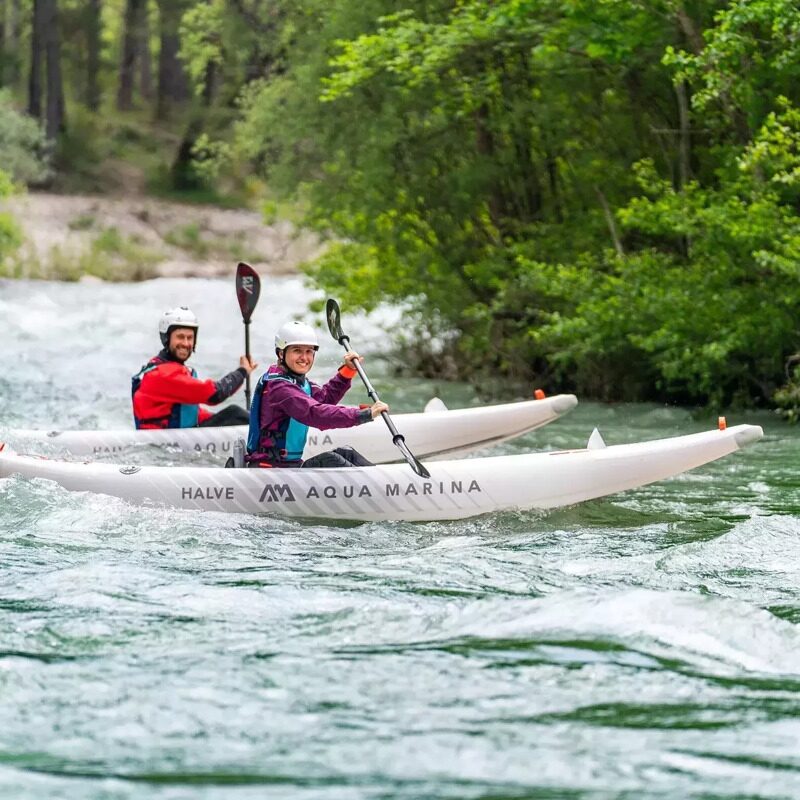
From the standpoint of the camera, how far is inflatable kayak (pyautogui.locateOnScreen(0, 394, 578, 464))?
33.6 feet

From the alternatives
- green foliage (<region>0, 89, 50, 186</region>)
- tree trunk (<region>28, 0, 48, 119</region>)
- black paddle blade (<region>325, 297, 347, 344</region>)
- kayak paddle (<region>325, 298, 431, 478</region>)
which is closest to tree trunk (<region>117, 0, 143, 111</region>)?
tree trunk (<region>28, 0, 48, 119</region>)

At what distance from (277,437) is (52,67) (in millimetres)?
32187

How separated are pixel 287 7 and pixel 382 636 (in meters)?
12.6

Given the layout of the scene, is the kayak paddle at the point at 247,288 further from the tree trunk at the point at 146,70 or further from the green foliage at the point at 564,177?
the tree trunk at the point at 146,70

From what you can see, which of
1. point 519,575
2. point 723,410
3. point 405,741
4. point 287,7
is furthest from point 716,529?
point 287,7

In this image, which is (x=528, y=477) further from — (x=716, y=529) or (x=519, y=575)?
(x=519, y=575)

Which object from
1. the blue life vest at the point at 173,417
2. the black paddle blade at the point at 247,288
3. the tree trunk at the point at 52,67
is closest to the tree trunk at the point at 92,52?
the tree trunk at the point at 52,67

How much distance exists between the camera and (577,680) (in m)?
4.94

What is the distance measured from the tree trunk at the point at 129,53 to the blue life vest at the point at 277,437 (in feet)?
120

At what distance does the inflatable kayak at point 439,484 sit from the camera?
7.91m

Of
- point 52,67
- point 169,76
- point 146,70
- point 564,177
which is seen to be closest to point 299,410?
point 564,177

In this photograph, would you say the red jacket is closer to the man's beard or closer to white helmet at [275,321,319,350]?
the man's beard

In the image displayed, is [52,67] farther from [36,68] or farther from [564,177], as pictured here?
[564,177]

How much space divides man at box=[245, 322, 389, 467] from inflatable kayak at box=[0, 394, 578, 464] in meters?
2.00
